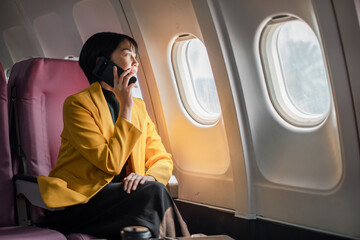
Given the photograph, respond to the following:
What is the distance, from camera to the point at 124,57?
319 cm

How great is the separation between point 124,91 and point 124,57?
0.26m

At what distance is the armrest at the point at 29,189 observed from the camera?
286 centimetres

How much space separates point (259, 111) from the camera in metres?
3.96

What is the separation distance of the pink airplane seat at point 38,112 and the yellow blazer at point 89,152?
0.21 meters

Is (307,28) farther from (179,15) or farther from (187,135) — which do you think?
(187,135)

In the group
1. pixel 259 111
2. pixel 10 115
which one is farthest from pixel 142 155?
pixel 259 111

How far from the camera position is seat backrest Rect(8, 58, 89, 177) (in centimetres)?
317

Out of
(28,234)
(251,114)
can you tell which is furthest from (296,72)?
(28,234)

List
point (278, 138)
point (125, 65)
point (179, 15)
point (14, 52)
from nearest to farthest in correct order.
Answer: point (125, 65) → point (278, 138) → point (179, 15) → point (14, 52)

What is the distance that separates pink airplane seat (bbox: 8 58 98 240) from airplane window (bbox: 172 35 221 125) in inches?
61.1

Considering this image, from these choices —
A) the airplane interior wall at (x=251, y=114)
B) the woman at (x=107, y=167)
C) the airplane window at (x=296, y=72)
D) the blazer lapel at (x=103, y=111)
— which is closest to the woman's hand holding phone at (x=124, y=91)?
the woman at (x=107, y=167)

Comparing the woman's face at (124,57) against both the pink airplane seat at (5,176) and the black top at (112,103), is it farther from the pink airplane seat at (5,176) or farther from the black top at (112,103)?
the pink airplane seat at (5,176)

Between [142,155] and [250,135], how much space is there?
1.05m

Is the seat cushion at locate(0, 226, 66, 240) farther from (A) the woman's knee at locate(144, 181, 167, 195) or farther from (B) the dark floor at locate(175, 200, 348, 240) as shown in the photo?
(B) the dark floor at locate(175, 200, 348, 240)
